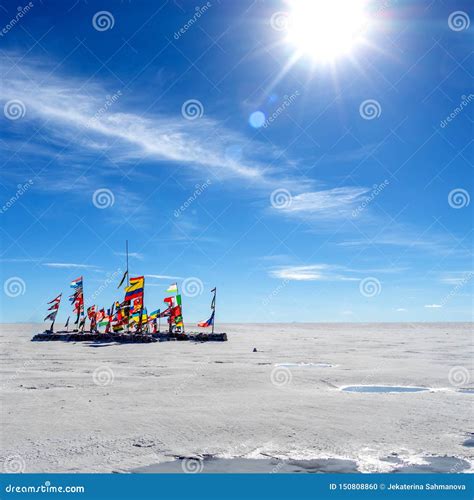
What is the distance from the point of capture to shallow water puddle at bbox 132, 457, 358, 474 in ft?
→ 31.0

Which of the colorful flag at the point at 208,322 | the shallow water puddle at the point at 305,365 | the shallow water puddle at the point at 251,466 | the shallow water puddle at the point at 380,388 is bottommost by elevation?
the shallow water puddle at the point at 251,466

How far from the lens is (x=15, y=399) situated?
15820mm

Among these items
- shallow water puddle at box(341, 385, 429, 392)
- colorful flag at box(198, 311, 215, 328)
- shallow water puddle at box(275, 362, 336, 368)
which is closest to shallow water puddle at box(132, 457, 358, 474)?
shallow water puddle at box(341, 385, 429, 392)

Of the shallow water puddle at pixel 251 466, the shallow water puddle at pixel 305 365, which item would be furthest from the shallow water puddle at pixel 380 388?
the shallow water puddle at pixel 251 466

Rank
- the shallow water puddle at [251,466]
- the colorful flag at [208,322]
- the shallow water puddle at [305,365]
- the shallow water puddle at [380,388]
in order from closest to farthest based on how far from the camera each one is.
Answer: the shallow water puddle at [251,466]
the shallow water puddle at [380,388]
the shallow water puddle at [305,365]
the colorful flag at [208,322]

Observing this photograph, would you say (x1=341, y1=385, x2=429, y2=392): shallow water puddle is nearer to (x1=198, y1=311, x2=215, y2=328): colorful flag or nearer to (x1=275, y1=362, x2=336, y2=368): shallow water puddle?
(x1=275, y1=362, x2=336, y2=368): shallow water puddle

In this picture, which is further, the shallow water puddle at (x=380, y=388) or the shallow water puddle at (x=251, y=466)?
the shallow water puddle at (x=380, y=388)

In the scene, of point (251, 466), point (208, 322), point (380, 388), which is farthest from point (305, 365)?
point (208, 322)

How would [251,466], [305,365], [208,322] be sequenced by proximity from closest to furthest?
[251,466] < [305,365] < [208,322]

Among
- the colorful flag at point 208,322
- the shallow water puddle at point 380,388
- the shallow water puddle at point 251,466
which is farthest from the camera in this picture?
the colorful flag at point 208,322

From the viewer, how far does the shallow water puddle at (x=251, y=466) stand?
31.0 ft

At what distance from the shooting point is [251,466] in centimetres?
972

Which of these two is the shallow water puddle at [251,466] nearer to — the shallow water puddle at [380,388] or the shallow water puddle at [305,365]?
the shallow water puddle at [380,388]

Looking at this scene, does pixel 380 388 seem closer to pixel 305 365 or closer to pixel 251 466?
pixel 305 365
